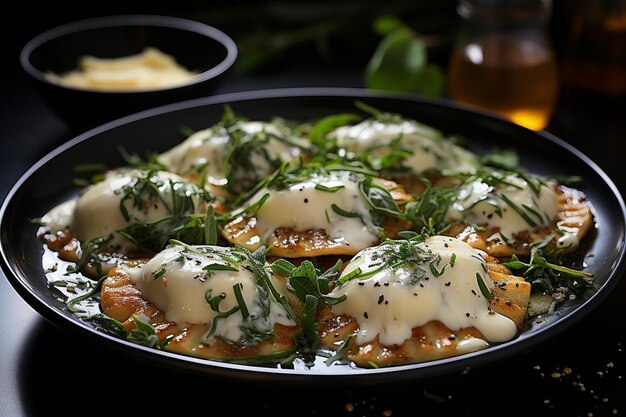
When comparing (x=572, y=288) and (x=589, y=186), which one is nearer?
(x=572, y=288)

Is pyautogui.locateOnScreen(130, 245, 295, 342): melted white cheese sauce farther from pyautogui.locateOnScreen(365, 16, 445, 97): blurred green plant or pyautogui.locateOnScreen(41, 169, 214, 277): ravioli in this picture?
pyautogui.locateOnScreen(365, 16, 445, 97): blurred green plant

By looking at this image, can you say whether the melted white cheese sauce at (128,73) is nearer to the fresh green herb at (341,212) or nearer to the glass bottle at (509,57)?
the glass bottle at (509,57)

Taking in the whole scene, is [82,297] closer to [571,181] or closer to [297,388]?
[297,388]

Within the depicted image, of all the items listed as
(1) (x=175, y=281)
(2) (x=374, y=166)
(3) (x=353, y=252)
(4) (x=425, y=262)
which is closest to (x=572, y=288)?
(4) (x=425, y=262)

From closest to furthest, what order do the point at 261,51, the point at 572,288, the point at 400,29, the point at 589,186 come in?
the point at 572,288
the point at 589,186
the point at 400,29
the point at 261,51

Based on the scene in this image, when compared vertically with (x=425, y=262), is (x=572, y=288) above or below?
below

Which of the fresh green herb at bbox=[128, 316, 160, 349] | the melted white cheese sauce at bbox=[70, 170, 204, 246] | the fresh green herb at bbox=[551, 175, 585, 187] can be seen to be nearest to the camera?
the fresh green herb at bbox=[128, 316, 160, 349]

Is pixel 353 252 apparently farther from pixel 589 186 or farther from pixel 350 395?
pixel 589 186

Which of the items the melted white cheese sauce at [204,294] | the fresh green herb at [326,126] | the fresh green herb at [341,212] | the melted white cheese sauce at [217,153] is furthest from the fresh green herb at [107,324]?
the fresh green herb at [326,126]

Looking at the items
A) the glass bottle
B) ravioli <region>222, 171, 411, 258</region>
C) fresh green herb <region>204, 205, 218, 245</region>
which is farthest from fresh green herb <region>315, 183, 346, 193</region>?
the glass bottle
